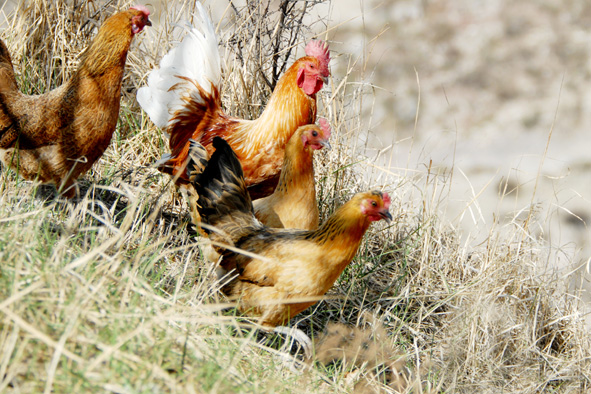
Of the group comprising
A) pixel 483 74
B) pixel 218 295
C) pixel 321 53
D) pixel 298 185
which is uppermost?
pixel 321 53

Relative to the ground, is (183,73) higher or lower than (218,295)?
higher

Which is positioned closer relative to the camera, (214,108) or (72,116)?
(72,116)

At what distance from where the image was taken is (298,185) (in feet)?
11.6

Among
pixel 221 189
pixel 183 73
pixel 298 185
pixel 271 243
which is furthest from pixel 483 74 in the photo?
pixel 271 243

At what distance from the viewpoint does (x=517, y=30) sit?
44.4ft

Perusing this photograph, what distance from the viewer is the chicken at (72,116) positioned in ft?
11.4

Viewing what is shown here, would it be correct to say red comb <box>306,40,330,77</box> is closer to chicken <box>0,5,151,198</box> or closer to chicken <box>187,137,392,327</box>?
chicken <box>187,137,392,327</box>

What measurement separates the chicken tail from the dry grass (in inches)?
8.4

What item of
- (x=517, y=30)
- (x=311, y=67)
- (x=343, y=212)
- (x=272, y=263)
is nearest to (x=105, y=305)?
(x=272, y=263)

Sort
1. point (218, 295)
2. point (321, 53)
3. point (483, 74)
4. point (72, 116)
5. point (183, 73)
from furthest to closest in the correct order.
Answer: point (483, 74)
point (183, 73)
point (321, 53)
point (72, 116)
point (218, 295)

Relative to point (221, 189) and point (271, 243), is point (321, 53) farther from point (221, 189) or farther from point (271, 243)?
point (271, 243)

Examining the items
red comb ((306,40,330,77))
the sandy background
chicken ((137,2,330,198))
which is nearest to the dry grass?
chicken ((137,2,330,198))

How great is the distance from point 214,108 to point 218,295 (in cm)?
155

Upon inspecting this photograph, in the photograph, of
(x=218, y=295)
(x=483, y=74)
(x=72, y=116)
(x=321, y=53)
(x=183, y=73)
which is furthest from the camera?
(x=483, y=74)
